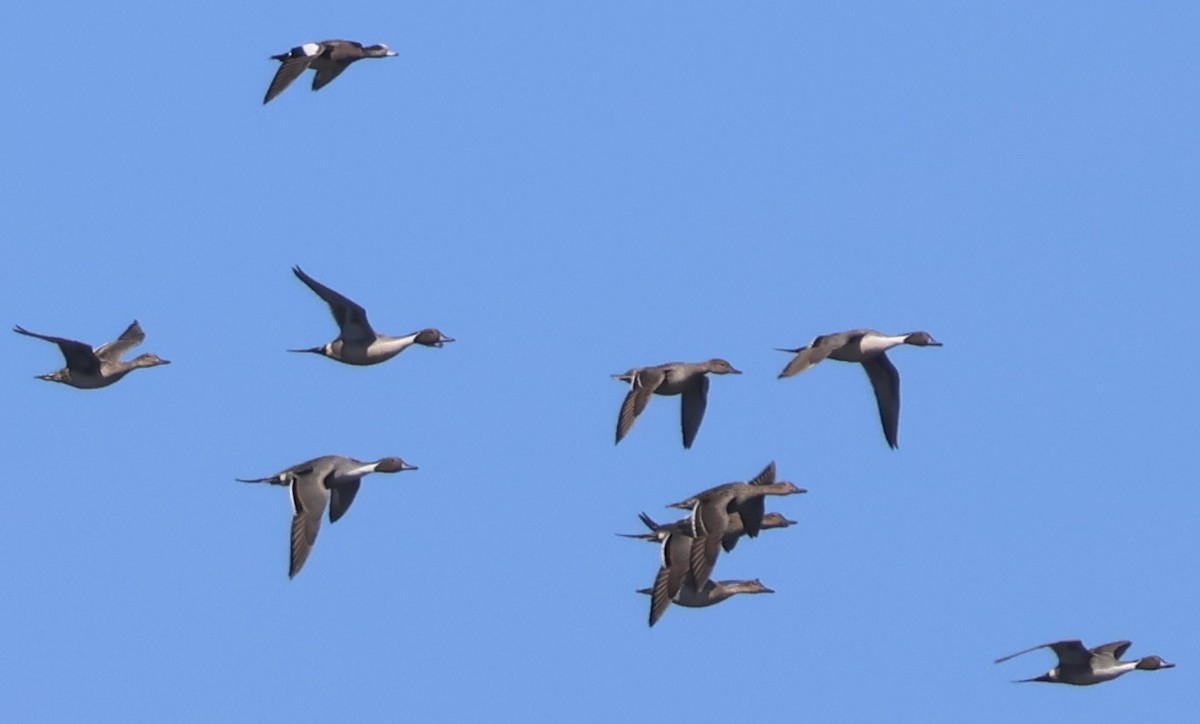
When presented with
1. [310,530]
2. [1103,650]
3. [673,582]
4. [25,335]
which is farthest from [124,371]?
[1103,650]

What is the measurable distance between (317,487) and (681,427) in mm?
6503

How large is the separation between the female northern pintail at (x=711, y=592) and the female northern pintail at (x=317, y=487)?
151 inches

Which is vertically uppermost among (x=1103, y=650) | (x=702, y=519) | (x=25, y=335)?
(x=25, y=335)

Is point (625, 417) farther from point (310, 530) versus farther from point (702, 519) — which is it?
point (310, 530)

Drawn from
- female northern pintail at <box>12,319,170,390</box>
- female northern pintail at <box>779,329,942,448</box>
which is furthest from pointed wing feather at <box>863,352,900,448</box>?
female northern pintail at <box>12,319,170,390</box>

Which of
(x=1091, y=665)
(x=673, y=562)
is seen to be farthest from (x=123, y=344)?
(x=1091, y=665)

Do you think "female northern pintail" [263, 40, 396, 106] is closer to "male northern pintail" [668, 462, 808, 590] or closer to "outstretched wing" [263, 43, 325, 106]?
"outstretched wing" [263, 43, 325, 106]

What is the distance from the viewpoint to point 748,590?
1491 inches

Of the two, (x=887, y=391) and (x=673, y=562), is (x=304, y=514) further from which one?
(x=887, y=391)

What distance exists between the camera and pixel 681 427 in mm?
37188

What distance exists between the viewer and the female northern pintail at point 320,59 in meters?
37.1

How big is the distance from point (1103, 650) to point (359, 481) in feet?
32.7

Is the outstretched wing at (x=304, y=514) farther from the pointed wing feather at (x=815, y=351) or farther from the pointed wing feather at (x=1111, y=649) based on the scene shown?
the pointed wing feather at (x=1111, y=649)

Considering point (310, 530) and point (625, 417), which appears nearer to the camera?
point (310, 530)
